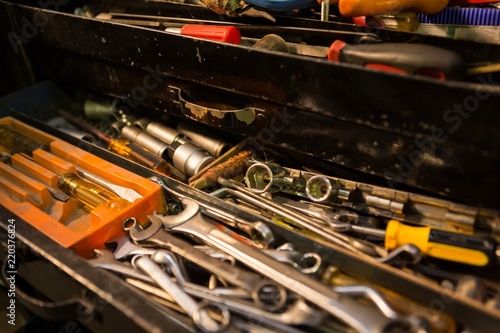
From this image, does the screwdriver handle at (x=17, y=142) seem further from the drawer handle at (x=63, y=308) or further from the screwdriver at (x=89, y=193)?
the drawer handle at (x=63, y=308)

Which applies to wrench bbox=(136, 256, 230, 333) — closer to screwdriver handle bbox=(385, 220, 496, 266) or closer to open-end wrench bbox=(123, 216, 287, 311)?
open-end wrench bbox=(123, 216, 287, 311)

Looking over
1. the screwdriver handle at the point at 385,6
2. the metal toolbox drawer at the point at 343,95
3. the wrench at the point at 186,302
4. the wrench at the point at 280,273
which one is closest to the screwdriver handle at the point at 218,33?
the metal toolbox drawer at the point at 343,95

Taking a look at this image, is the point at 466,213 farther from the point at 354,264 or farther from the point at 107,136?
the point at 107,136

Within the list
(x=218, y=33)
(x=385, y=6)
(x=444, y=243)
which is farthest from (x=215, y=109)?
(x=444, y=243)

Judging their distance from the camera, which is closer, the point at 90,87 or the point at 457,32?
the point at 457,32

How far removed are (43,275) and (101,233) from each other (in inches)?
4.3

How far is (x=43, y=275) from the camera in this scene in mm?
707

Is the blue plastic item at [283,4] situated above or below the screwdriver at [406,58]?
above

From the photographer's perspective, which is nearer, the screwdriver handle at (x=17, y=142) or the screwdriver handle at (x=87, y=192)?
the screwdriver handle at (x=87, y=192)

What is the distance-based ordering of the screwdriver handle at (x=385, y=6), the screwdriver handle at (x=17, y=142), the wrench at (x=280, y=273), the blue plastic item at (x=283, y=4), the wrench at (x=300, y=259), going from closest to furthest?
the wrench at (x=280, y=273), the wrench at (x=300, y=259), the screwdriver handle at (x=385, y=6), the blue plastic item at (x=283, y=4), the screwdriver handle at (x=17, y=142)

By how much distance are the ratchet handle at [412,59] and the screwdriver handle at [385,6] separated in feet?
0.43

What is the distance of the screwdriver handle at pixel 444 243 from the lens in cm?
61

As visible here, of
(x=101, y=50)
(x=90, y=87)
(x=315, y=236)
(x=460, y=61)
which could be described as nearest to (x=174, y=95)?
(x=101, y=50)

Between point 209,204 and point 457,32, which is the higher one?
point 457,32
